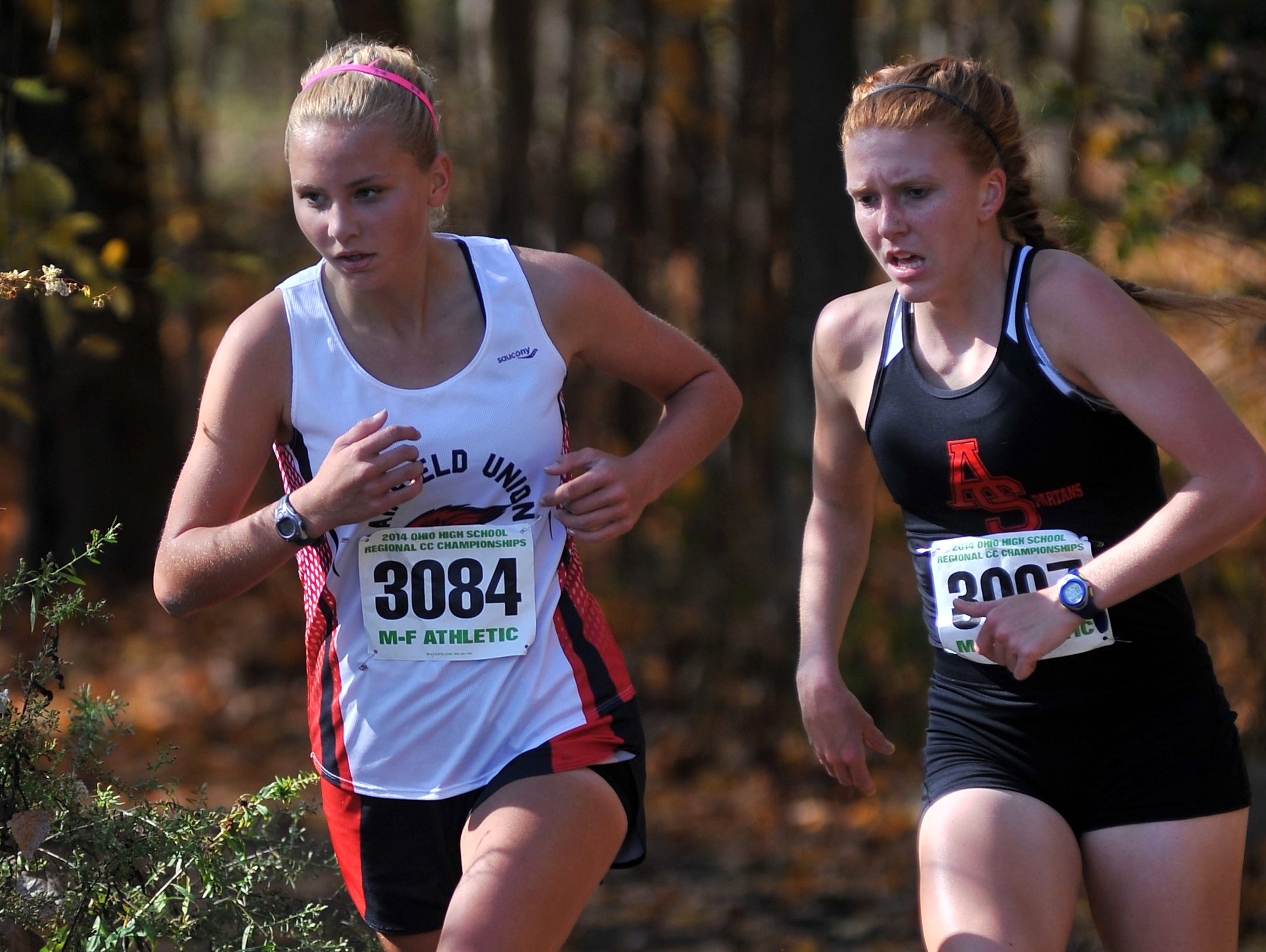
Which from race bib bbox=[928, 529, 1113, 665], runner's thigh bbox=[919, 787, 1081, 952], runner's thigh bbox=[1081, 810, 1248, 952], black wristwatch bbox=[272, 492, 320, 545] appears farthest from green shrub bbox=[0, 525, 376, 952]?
runner's thigh bbox=[1081, 810, 1248, 952]

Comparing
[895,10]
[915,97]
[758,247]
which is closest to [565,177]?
[758,247]

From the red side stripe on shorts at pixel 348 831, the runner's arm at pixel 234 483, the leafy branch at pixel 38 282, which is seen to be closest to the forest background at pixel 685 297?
the leafy branch at pixel 38 282

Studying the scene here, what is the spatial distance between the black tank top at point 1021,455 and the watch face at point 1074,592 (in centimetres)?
18

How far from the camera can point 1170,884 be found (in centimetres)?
246

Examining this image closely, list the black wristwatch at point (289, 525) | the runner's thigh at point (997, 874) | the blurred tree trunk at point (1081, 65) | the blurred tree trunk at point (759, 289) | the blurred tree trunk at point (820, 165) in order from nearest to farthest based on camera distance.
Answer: the runner's thigh at point (997, 874) → the black wristwatch at point (289, 525) → the blurred tree trunk at point (820, 165) → the blurred tree trunk at point (1081, 65) → the blurred tree trunk at point (759, 289)

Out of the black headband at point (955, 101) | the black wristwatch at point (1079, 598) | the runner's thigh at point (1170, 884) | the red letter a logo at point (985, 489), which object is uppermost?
the black headband at point (955, 101)

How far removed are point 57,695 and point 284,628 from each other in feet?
4.42

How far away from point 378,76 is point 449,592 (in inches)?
36.0

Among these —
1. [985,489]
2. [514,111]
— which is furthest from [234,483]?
[514,111]

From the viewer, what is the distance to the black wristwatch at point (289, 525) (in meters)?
2.51

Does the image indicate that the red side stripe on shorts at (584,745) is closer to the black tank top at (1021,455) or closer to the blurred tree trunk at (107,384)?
the black tank top at (1021,455)

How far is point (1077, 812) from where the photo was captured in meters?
2.59

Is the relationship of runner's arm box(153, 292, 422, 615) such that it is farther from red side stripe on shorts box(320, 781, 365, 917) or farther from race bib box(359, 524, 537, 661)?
red side stripe on shorts box(320, 781, 365, 917)

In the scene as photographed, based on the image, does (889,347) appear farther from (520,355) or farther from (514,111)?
(514,111)
